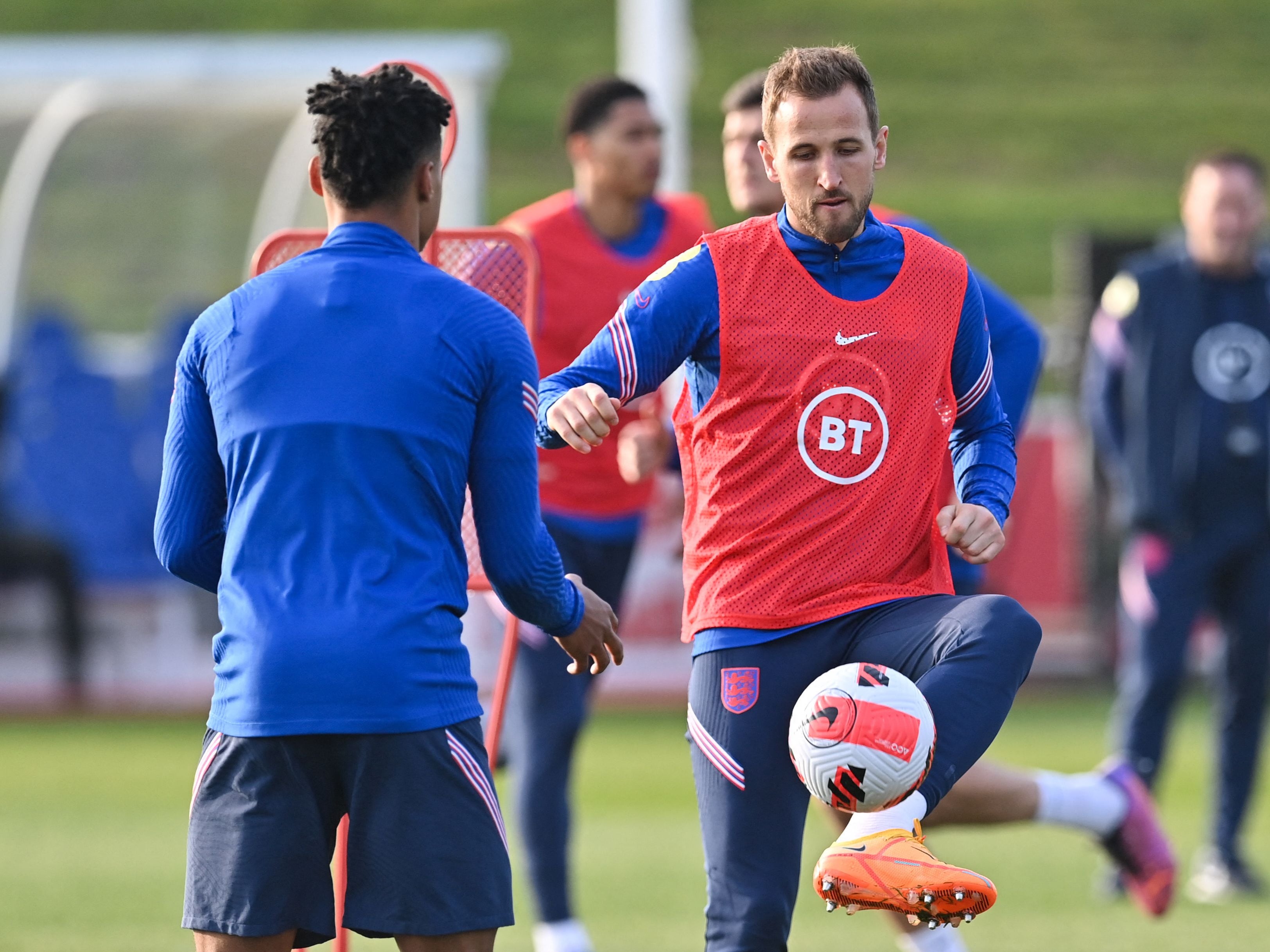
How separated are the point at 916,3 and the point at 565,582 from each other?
26.8m

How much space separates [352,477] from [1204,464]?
4.76 m

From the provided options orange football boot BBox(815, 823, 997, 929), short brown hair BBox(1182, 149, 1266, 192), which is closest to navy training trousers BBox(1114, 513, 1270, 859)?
short brown hair BBox(1182, 149, 1266, 192)

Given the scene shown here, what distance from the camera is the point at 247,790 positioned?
10.5 feet

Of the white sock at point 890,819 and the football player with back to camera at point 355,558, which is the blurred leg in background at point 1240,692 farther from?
the football player with back to camera at point 355,558

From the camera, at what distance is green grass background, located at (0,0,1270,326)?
82.0 feet

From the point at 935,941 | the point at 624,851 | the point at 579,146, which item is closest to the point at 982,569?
the point at 935,941

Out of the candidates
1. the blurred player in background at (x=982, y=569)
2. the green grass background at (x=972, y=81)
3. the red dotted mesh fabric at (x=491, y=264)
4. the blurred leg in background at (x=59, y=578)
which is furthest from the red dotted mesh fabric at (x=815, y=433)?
the green grass background at (x=972, y=81)

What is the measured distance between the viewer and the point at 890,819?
3.38 meters

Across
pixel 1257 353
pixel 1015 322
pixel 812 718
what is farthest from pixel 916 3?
pixel 812 718

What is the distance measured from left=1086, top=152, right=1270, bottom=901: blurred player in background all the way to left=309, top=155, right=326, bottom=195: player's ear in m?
4.40

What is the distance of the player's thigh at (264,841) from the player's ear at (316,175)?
3.27ft

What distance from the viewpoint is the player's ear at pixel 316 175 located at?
343cm

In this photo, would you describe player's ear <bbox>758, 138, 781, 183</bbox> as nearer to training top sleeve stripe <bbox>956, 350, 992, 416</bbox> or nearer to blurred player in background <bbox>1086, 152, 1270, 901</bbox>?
→ training top sleeve stripe <bbox>956, 350, 992, 416</bbox>

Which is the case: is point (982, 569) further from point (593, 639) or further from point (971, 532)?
point (593, 639)
